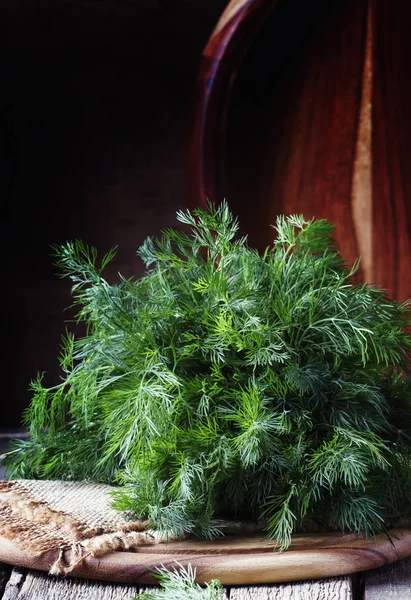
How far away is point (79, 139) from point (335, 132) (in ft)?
1.23

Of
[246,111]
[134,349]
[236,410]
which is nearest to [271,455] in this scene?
[236,410]

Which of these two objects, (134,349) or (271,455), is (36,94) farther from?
(271,455)

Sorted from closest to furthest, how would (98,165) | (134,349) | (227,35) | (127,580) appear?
(127,580)
(134,349)
(227,35)
(98,165)

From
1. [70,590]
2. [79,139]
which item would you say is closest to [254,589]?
[70,590]

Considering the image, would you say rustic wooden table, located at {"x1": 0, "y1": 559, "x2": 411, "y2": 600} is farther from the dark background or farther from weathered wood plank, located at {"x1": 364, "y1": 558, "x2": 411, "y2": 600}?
the dark background

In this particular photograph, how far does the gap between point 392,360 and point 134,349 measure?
211mm

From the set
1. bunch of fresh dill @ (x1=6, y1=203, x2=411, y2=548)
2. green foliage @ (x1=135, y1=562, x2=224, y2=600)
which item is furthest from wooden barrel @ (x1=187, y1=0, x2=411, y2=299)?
green foliage @ (x1=135, y1=562, x2=224, y2=600)

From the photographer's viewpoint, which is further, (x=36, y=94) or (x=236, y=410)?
(x=36, y=94)

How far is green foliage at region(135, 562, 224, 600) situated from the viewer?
1.59 feet

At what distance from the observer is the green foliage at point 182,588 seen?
1.59 ft

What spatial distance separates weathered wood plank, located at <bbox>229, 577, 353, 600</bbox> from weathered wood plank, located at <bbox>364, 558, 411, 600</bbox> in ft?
0.05

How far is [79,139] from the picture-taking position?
112cm

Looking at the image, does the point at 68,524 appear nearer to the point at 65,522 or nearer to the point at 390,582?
the point at 65,522

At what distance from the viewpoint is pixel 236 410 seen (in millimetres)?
584
